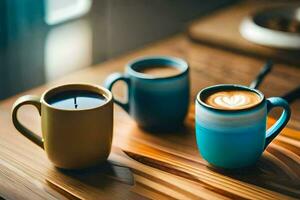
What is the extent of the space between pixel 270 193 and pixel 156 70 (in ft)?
0.92

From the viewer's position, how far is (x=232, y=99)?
78cm

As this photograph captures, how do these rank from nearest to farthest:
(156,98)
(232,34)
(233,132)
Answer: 1. (233,132)
2. (156,98)
3. (232,34)

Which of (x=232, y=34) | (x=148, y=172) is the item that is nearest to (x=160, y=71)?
(x=148, y=172)

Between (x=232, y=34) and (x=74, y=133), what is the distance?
56cm

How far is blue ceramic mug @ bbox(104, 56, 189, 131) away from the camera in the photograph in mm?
854

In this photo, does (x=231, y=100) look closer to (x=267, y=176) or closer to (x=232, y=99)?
(x=232, y=99)

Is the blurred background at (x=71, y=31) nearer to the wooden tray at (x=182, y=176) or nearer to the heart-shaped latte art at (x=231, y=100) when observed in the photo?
the wooden tray at (x=182, y=176)

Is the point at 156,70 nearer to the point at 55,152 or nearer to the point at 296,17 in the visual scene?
the point at 55,152

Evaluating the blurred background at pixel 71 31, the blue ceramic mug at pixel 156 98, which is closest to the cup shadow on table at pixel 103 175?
the blue ceramic mug at pixel 156 98

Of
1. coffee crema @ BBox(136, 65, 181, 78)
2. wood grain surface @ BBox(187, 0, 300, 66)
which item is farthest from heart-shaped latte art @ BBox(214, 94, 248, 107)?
wood grain surface @ BBox(187, 0, 300, 66)

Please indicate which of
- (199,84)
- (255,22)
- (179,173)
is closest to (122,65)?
(199,84)

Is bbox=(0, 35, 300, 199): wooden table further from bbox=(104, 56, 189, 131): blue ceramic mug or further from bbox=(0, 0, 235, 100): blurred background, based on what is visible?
bbox=(0, 0, 235, 100): blurred background

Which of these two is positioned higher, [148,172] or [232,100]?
[232,100]

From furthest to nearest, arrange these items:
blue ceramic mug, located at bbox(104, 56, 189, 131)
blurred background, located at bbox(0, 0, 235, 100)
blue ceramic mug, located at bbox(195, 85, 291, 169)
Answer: blurred background, located at bbox(0, 0, 235, 100)
blue ceramic mug, located at bbox(104, 56, 189, 131)
blue ceramic mug, located at bbox(195, 85, 291, 169)
